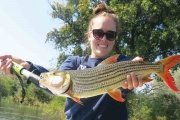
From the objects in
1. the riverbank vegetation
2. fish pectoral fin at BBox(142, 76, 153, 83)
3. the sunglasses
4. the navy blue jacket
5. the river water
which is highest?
the sunglasses

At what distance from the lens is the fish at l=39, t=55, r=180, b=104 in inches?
165

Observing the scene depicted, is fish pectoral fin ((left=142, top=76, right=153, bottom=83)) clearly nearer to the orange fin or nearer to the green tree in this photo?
the orange fin

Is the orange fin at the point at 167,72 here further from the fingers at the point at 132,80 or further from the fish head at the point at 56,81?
the fish head at the point at 56,81

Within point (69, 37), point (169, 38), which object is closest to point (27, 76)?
point (169, 38)

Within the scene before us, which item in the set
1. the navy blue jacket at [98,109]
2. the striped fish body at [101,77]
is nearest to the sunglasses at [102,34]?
the navy blue jacket at [98,109]

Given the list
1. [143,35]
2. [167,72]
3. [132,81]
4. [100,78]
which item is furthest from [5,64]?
[143,35]

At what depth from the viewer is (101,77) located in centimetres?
422

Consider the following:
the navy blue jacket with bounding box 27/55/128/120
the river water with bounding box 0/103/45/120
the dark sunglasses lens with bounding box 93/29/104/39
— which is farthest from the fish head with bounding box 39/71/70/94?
the river water with bounding box 0/103/45/120

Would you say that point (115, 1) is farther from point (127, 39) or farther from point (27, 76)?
point (27, 76)

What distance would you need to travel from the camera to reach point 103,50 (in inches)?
207

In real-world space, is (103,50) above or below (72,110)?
above

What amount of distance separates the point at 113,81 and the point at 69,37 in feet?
104

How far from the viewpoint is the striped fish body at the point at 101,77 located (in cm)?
418

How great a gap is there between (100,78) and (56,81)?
1.41 ft
